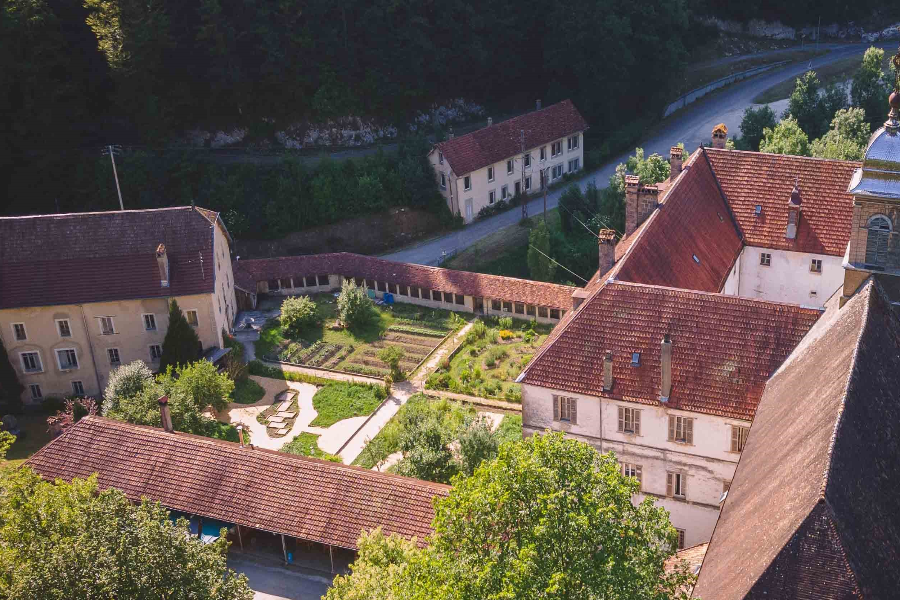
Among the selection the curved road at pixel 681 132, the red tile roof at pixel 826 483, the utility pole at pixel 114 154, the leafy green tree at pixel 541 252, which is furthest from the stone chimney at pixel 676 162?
the utility pole at pixel 114 154

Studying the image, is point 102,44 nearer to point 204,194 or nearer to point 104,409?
point 204,194

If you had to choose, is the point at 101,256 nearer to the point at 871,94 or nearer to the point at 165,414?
the point at 165,414

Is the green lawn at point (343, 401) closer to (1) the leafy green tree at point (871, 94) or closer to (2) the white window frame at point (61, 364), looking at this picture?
(2) the white window frame at point (61, 364)

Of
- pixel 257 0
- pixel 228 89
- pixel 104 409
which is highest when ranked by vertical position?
pixel 257 0

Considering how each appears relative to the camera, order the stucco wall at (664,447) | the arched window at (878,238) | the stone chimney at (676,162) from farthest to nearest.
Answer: the stone chimney at (676,162), the stucco wall at (664,447), the arched window at (878,238)

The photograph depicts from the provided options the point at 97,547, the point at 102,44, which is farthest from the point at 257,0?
the point at 97,547

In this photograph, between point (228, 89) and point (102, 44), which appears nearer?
point (102, 44)
